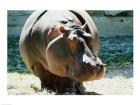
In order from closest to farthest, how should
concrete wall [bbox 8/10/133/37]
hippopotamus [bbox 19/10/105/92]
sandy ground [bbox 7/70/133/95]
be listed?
hippopotamus [bbox 19/10/105/92]
sandy ground [bbox 7/70/133/95]
concrete wall [bbox 8/10/133/37]

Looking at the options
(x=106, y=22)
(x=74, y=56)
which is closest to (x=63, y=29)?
(x=74, y=56)

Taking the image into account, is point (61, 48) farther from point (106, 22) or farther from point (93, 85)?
point (106, 22)

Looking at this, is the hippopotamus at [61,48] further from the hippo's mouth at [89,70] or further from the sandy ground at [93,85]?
the sandy ground at [93,85]

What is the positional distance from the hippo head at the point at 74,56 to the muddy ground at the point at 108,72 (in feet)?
1.85

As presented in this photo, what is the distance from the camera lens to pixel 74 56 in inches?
193

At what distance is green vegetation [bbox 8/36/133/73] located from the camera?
6.04 meters

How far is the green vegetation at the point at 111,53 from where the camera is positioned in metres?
6.04

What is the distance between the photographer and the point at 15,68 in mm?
6238

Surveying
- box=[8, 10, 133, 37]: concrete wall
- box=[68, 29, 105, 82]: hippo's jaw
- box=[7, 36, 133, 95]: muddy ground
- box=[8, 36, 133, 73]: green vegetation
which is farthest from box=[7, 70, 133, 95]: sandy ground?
box=[68, 29, 105, 82]: hippo's jaw

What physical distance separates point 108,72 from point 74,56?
62.9 inches

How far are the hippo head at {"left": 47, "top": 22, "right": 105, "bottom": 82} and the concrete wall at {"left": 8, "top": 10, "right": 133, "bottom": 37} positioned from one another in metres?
0.94

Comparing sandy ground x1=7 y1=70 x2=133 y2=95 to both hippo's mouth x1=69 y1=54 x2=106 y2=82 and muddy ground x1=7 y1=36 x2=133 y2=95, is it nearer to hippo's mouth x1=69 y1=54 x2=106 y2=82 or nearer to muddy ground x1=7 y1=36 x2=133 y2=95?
muddy ground x1=7 y1=36 x2=133 y2=95

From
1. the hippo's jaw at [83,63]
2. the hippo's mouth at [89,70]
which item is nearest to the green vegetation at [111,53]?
the hippo's jaw at [83,63]
